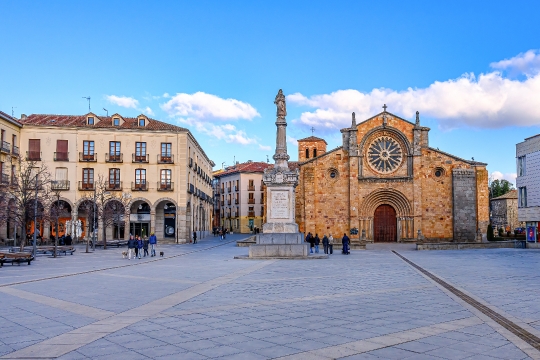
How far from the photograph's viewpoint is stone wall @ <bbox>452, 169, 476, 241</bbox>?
159 ft

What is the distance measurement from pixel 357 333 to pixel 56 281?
11.5 m

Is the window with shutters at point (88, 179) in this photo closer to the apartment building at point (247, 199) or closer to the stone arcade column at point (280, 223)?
the stone arcade column at point (280, 223)

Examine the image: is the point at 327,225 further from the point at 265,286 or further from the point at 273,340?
the point at 273,340

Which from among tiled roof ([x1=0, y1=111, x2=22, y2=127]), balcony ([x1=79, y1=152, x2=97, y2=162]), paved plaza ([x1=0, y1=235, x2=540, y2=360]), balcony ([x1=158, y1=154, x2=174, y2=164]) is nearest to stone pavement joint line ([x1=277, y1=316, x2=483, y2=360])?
paved plaza ([x1=0, y1=235, x2=540, y2=360])

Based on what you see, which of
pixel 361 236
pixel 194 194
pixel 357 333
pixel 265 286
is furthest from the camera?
pixel 194 194

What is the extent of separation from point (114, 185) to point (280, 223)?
2648 cm

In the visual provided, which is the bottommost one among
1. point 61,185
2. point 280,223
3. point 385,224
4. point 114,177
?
point 385,224

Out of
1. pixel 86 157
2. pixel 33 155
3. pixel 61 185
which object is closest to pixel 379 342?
pixel 86 157

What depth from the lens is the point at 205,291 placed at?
1384cm

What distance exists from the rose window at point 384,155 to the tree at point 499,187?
6783cm

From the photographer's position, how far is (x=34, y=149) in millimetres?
47781

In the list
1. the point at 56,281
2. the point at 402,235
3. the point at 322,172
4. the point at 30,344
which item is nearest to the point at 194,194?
the point at 322,172

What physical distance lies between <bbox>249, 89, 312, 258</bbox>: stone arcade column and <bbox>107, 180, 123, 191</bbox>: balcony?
84.2 feet

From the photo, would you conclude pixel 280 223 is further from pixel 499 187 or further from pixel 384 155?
pixel 499 187
